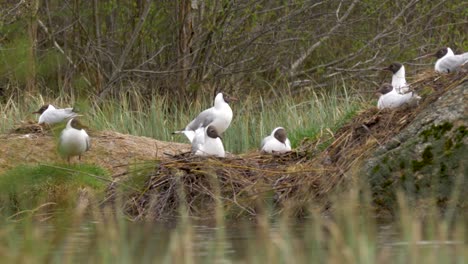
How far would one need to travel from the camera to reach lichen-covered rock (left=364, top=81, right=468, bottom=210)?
7648mm

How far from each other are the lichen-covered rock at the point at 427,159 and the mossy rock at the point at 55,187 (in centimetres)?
212

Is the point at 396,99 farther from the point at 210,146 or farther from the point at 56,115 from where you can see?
the point at 56,115

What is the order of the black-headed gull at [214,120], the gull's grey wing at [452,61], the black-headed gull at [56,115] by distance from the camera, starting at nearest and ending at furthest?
the gull's grey wing at [452,61], the black-headed gull at [56,115], the black-headed gull at [214,120]

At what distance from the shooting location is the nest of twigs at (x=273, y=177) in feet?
27.1

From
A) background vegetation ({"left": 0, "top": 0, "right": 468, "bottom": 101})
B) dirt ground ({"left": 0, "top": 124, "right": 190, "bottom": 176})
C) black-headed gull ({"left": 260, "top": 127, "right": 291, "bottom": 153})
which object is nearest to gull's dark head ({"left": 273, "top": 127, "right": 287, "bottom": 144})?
black-headed gull ({"left": 260, "top": 127, "right": 291, "bottom": 153})

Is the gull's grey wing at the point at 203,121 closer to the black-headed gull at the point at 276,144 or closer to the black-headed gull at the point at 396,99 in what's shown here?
the black-headed gull at the point at 276,144

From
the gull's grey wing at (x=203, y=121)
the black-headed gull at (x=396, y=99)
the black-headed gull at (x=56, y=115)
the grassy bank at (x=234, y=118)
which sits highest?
the grassy bank at (x=234, y=118)

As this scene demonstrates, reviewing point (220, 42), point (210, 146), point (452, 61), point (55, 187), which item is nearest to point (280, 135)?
point (210, 146)

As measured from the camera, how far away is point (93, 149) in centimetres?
1159

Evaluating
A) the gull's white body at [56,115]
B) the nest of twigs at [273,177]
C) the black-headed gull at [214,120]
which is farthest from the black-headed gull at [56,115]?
the nest of twigs at [273,177]

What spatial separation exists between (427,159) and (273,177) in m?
1.48

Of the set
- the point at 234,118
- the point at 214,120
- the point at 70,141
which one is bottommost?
the point at 70,141

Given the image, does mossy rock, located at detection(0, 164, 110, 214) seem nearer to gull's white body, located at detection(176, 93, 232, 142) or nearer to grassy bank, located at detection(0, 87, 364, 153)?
gull's white body, located at detection(176, 93, 232, 142)

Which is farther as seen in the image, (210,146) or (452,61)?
(452,61)
